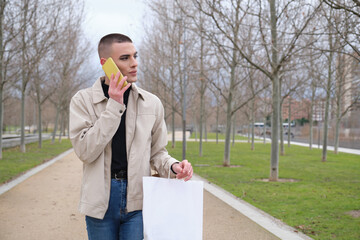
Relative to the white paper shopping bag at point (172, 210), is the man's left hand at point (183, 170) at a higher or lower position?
higher

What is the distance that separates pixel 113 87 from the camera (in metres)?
1.98

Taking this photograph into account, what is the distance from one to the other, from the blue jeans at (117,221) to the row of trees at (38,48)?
11253mm

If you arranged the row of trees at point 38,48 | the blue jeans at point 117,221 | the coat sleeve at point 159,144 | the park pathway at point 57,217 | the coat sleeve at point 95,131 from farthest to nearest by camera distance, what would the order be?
the row of trees at point 38,48 < the park pathway at point 57,217 < the coat sleeve at point 159,144 < the blue jeans at point 117,221 < the coat sleeve at point 95,131

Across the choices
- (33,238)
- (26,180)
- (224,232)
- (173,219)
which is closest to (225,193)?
(224,232)

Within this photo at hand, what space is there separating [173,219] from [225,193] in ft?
21.9

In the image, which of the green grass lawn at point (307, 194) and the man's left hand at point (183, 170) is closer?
the man's left hand at point (183, 170)

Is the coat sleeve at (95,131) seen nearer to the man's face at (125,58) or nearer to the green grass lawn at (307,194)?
the man's face at (125,58)

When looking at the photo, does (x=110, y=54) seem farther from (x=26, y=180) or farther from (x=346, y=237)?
(x=26, y=180)

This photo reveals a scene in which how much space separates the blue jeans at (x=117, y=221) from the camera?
6.88ft

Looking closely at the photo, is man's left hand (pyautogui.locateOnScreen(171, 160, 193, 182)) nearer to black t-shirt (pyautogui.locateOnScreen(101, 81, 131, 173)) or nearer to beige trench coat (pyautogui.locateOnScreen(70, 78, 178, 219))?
beige trench coat (pyautogui.locateOnScreen(70, 78, 178, 219))

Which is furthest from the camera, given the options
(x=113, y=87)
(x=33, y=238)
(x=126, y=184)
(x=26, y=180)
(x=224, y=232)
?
(x=26, y=180)

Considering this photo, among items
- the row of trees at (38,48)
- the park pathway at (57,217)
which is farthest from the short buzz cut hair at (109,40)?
the row of trees at (38,48)

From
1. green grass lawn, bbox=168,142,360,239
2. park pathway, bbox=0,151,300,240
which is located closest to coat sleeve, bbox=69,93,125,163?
park pathway, bbox=0,151,300,240

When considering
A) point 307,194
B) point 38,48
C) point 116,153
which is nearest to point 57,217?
point 116,153
